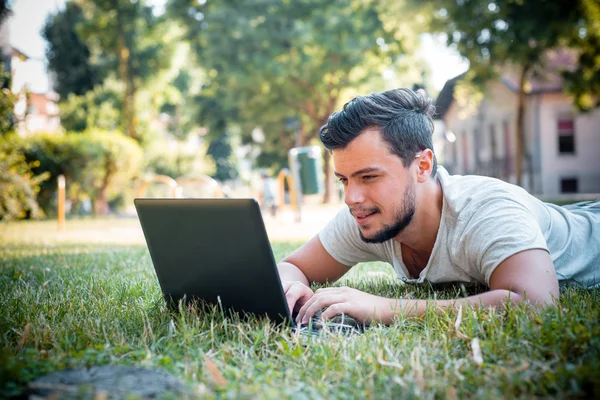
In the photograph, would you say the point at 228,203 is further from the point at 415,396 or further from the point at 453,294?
the point at 453,294

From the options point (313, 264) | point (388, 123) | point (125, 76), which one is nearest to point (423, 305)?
point (388, 123)

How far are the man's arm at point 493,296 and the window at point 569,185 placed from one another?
2640 centimetres

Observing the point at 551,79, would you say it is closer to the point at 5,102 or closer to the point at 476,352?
the point at 5,102

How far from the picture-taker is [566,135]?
1061 inches

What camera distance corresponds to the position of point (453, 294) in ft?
11.1

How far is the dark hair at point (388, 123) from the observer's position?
118 inches

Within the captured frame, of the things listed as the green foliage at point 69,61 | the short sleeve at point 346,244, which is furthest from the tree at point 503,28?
the green foliage at point 69,61

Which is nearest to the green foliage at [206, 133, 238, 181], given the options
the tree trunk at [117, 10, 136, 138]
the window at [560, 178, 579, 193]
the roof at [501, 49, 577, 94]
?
the tree trunk at [117, 10, 136, 138]

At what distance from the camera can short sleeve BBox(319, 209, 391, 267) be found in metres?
3.63

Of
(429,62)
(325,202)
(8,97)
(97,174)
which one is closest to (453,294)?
(8,97)

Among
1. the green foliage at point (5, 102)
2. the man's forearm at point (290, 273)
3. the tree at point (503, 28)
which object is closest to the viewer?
the man's forearm at point (290, 273)

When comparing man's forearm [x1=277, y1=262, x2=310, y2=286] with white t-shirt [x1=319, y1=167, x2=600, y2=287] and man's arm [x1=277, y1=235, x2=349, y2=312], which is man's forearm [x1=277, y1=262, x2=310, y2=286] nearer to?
man's arm [x1=277, y1=235, x2=349, y2=312]

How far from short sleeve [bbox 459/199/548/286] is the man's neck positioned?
0.24 metres

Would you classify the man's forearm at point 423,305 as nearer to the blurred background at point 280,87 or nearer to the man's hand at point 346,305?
the man's hand at point 346,305
